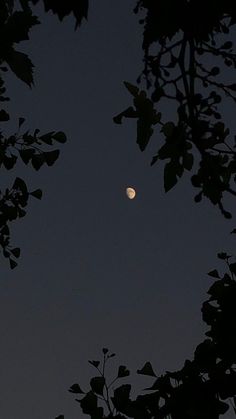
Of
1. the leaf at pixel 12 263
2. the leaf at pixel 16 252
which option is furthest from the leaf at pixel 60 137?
the leaf at pixel 16 252

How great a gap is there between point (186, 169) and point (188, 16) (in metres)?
1.01

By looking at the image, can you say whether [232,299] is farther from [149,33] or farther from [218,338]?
[149,33]

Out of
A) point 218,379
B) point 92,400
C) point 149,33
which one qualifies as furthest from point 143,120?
point 92,400

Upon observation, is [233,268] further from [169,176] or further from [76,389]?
[169,176]

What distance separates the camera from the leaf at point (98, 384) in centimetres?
555

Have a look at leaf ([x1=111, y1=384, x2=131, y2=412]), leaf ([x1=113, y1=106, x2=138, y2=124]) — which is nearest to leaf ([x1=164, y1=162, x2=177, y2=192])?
leaf ([x1=113, y1=106, x2=138, y2=124])

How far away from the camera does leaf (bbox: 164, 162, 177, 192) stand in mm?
3253

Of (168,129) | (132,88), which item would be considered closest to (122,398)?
(168,129)

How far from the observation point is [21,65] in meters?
2.98

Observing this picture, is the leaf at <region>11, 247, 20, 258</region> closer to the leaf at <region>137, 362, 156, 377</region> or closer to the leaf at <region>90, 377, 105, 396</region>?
the leaf at <region>90, 377, 105, 396</region>

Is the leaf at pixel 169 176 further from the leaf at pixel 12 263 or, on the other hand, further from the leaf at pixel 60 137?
the leaf at pixel 12 263

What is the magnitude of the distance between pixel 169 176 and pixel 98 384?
2645 millimetres

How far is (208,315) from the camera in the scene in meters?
5.21

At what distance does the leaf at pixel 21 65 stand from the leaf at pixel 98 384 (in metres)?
3.08
